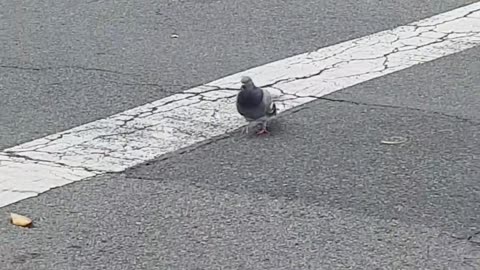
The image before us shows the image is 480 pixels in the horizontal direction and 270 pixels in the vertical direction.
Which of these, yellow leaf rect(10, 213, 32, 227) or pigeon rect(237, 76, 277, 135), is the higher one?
pigeon rect(237, 76, 277, 135)

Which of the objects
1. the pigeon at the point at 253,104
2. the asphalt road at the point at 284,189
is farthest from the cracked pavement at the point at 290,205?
the pigeon at the point at 253,104

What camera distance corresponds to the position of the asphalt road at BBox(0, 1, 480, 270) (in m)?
4.38

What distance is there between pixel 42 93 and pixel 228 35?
5.42 ft

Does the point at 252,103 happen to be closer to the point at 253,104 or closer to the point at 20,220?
the point at 253,104

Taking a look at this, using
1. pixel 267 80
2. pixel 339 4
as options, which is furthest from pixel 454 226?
pixel 339 4

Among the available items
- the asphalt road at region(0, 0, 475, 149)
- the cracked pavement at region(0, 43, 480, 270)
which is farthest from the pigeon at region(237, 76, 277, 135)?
the asphalt road at region(0, 0, 475, 149)

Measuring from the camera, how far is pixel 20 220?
475cm

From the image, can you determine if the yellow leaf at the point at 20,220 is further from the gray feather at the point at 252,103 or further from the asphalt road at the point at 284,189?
the gray feather at the point at 252,103

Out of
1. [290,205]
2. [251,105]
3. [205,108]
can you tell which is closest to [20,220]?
[290,205]

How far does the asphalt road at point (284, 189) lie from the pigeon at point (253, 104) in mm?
124

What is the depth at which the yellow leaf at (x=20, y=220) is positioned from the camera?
186 inches

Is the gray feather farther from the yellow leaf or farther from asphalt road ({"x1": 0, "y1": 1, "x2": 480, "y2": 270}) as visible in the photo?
the yellow leaf

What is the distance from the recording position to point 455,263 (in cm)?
420

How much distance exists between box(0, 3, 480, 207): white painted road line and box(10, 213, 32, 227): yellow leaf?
0.18 meters
